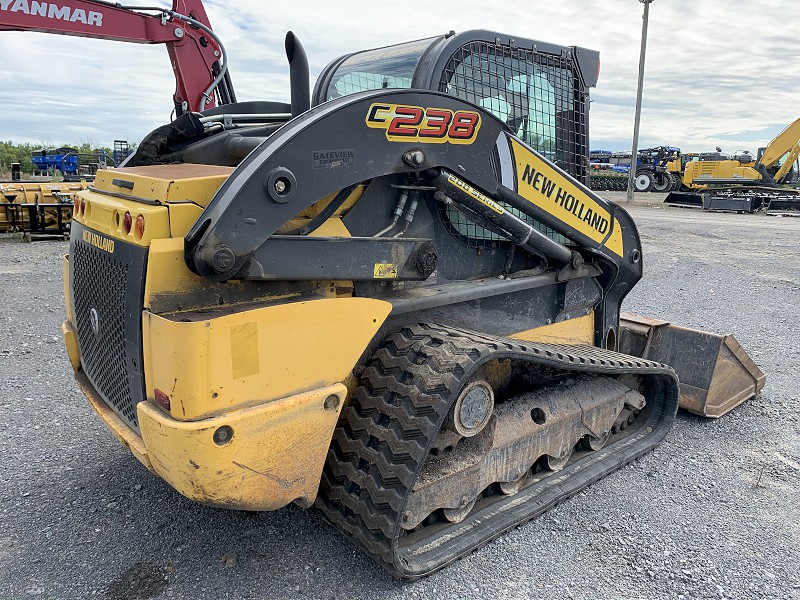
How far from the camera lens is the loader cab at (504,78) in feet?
10.5

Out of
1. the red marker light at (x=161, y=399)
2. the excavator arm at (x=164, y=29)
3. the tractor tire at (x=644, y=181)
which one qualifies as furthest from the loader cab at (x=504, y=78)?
the tractor tire at (x=644, y=181)

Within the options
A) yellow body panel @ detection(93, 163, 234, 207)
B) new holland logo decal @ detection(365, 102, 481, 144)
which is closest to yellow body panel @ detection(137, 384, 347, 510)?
yellow body panel @ detection(93, 163, 234, 207)

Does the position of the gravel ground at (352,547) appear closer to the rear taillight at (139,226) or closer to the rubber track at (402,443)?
the rubber track at (402,443)

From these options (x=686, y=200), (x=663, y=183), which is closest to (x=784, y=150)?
(x=686, y=200)

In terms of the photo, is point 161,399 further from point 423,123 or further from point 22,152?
point 22,152

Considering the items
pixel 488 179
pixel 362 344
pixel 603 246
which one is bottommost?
pixel 362 344

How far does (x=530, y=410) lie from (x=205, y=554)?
1.63 m

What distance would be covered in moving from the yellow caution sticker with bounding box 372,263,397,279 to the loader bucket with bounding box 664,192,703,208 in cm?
2291

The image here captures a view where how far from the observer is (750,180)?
2364 cm

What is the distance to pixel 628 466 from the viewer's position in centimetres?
362

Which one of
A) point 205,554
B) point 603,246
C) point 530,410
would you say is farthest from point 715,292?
point 205,554

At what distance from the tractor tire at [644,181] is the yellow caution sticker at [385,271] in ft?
99.0

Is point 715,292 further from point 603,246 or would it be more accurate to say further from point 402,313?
point 402,313

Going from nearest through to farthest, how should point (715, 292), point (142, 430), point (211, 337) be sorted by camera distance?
point (211, 337), point (142, 430), point (715, 292)
